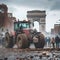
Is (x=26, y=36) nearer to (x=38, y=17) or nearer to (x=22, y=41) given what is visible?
(x=22, y=41)

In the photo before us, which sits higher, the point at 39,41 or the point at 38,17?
the point at 38,17

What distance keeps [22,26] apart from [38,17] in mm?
310

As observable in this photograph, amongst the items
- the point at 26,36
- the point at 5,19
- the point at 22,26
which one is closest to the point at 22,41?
the point at 26,36

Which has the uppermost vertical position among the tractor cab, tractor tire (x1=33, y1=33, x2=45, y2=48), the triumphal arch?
the triumphal arch

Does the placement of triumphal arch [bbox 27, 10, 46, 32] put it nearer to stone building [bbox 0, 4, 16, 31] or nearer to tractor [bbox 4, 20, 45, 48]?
tractor [bbox 4, 20, 45, 48]

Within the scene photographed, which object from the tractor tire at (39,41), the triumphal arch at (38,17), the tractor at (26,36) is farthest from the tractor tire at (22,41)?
the triumphal arch at (38,17)

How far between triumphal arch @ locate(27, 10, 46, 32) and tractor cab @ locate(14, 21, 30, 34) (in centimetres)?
10

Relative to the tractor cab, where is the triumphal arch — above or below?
above

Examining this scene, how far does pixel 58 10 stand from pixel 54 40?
50 centimetres

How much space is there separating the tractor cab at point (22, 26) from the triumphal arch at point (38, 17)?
10 centimetres

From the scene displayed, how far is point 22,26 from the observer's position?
431 centimetres

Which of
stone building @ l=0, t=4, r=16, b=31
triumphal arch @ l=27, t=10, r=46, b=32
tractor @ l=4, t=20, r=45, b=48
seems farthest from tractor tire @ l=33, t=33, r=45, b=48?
stone building @ l=0, t=4, r=16, b=31

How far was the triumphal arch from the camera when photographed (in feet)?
13.9

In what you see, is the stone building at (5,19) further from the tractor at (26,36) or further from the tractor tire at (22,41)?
the tractor tire at (22,41)
